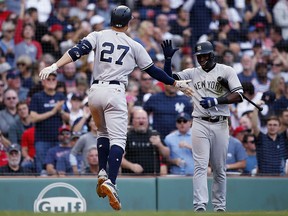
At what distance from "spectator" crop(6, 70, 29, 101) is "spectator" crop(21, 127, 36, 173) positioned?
1074 mm

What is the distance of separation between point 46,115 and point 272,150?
3.54m

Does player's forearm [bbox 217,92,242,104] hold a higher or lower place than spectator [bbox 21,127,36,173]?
higher

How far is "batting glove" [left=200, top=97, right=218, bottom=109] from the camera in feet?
37.3

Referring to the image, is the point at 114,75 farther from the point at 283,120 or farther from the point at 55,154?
Answer: the point at 283,120

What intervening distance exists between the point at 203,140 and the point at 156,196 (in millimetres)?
2324

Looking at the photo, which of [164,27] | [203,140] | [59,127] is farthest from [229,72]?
[164,27]

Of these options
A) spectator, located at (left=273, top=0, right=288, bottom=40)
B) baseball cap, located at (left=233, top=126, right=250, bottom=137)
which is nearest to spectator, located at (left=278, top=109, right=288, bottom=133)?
baseball cap, located at (left=233, top=126, right=250, bottom=137)

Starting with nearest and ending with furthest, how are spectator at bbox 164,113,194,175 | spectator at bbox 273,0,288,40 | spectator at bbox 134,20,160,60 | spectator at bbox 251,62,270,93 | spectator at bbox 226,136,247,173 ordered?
spectator at bbox 164,113,194,175
spectator at bbox 226,136,247,173
spectator at bbox 251,62,270,93
spectator at bbox 134,20,160,60
spectator at bbox 273,0,288,40

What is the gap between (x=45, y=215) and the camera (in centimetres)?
964

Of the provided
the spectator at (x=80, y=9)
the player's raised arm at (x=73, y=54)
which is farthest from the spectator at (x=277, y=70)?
the player's raised arm at (x=73, y=54)

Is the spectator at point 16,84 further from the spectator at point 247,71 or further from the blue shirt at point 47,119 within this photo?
the spectator at point 247,71

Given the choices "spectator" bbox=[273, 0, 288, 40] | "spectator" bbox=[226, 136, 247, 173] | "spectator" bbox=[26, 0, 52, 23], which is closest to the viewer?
"spectator" bbox=[226, 136, 247, 173]

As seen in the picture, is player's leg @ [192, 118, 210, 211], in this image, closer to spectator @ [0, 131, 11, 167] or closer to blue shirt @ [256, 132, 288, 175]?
blue shirt @ [256, 132, 288, 175]

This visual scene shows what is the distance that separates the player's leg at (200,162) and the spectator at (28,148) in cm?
325
